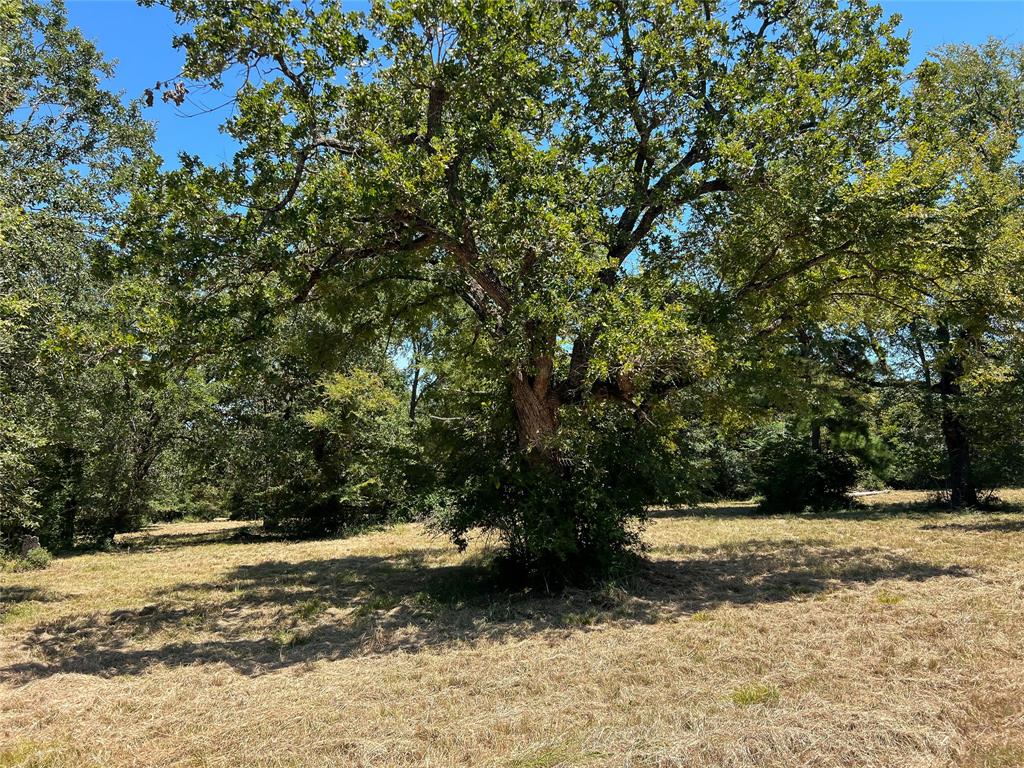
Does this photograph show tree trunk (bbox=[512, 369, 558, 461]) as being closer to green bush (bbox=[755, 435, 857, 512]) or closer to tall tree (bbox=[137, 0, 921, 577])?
tall tree (bbox=[137, 0, 921, 577])

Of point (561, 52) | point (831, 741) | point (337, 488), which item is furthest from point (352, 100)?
point (337, 488)

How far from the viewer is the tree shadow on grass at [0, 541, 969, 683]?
731 cm

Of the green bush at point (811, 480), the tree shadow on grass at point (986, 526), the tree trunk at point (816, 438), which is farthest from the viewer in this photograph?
the tree trunk at point (816, 438)

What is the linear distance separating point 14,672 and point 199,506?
34.5m

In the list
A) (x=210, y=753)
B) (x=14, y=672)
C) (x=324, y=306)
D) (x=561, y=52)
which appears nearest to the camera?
(x=210, y=753)

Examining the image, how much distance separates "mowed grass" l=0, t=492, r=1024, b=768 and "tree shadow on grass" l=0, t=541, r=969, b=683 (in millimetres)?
55

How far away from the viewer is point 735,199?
9.78 metres

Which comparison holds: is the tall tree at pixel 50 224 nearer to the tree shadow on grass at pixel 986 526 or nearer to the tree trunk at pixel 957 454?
the tree shadow on grass at pixel 986 526

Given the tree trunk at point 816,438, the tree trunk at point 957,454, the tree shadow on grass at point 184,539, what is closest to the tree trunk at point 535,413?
the tree shadow on grass at point 184,539

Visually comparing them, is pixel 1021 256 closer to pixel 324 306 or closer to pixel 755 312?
pixel 755 312

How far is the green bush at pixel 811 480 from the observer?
936 inches

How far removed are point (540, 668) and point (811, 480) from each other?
20787mm

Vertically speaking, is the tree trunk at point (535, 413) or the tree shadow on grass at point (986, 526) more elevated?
the tree trunk at point (535, 413)

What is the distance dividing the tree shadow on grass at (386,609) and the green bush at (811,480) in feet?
37.5
